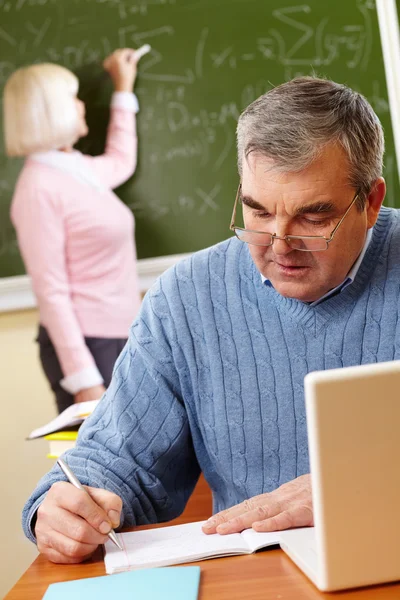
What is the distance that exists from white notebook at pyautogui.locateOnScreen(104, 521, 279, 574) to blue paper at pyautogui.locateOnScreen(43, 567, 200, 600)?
0.11 feet

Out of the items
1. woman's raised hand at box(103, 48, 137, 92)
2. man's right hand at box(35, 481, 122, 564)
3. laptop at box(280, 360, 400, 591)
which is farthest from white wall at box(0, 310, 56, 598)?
laptop at box(280, 360, 400, 591)

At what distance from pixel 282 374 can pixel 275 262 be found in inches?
9.0

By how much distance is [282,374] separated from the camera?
145 cm

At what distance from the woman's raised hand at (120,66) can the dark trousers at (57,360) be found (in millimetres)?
949

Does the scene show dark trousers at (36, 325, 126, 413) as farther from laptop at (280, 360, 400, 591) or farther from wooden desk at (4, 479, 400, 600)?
laptop at (280, 360, 400, 591)

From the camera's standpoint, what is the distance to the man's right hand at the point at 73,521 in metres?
1.09

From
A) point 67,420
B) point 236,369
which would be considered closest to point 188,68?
point 67,420

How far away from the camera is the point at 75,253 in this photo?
2.85 metres

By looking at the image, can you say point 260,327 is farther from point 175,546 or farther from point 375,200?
point 175,546

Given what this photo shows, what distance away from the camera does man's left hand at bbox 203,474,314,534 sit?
3.62ft

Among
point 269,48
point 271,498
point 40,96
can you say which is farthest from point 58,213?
point 271,498

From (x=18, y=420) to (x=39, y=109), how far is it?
117 cm

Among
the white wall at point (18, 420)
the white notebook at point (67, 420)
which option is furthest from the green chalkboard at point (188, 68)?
the white notebook at point (67, 420)

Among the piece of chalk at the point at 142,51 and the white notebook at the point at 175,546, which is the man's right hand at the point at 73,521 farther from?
the piece of chalk at the point at 142,51
